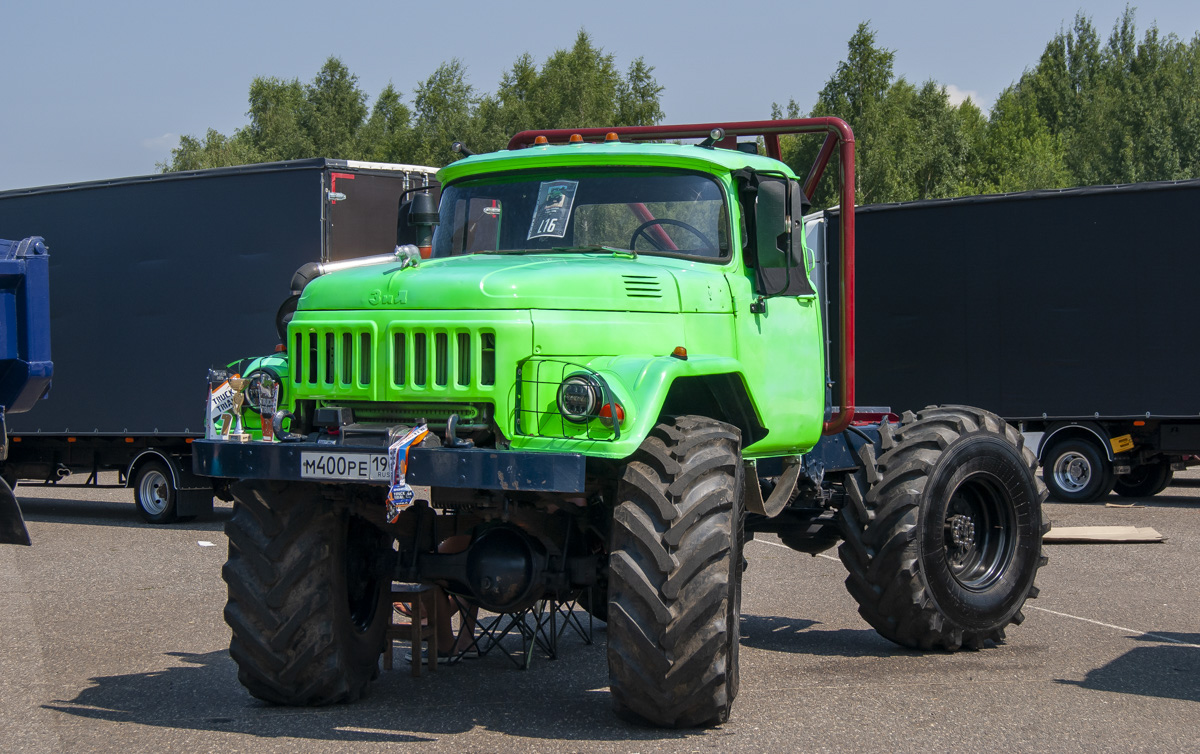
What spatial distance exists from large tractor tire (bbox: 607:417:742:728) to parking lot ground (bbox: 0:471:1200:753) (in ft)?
0.83

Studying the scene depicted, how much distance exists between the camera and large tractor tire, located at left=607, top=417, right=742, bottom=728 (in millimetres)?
5512

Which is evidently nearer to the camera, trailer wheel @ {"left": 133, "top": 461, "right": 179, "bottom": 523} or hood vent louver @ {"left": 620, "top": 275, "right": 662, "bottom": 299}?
hood vent louver @ {"left": 620, "top": 275, "right": 662, "bottom": 299}

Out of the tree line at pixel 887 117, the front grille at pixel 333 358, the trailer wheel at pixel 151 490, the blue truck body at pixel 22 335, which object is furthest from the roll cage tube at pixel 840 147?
the tree line at pixel 887 117

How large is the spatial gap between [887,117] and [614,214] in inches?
1670

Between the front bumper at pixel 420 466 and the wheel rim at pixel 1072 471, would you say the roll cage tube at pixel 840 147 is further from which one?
the wheel rim at pixel 1072 471

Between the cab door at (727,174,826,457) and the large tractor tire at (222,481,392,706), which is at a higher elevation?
the cab door at (727,174,826,457)

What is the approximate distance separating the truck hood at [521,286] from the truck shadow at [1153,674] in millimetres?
2941

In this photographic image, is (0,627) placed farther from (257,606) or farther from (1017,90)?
(1017,90)

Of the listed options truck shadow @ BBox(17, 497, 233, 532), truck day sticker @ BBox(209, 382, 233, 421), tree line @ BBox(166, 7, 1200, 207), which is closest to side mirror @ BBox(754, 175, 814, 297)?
truck day sticker @ BBox(209, 382, 233, 421)

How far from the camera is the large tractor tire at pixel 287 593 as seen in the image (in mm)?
6176

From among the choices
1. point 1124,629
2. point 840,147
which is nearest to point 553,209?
point 840,147

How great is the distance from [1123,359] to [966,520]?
10058 mm

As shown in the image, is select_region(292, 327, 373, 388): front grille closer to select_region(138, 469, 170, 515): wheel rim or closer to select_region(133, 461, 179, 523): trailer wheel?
select_region(133, 461, 179, 523): trailer wheel

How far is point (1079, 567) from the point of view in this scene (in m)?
11.7
